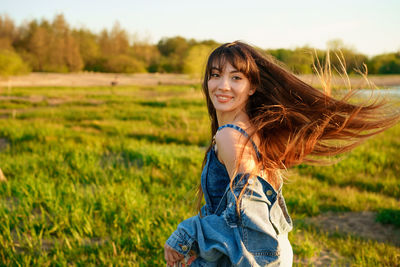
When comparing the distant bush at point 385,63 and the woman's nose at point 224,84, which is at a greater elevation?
the distant bush at point 385,63

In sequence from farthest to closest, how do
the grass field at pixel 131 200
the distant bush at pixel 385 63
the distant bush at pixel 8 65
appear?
the distant bush at pixel 385 63, the distant bush at pixel 8 65, the grass field at pixel 131 200

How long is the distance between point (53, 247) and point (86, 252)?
0.94 feet

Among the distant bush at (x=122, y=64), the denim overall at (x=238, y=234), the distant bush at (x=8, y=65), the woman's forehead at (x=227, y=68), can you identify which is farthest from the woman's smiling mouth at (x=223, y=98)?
the distant bush at (x=122, y=64)

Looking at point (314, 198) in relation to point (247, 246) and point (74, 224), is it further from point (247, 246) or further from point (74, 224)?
point (247, 246)

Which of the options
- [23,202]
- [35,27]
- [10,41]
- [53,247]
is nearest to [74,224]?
[53,247]

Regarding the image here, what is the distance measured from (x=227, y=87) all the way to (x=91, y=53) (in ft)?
91.9

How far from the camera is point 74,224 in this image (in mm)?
3145

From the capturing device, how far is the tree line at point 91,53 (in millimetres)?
21891

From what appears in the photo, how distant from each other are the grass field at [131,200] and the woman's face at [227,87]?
97cm

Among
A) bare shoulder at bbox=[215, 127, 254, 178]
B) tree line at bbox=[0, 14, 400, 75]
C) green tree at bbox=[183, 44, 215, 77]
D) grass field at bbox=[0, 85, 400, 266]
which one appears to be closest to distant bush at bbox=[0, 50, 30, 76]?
tree line at bbox=[0, 14, 400, 75]

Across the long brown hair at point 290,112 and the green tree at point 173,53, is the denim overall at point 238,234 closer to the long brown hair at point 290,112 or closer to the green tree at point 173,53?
the long brown hair at point 290,112

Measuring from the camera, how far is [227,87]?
5.45 feet

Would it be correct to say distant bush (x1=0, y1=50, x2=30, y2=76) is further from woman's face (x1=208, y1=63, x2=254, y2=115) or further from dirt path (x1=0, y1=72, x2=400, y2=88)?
woman's face (x1=208, y1=63, x2=254, y2=115)

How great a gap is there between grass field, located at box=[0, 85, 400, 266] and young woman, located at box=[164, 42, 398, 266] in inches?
27.4
